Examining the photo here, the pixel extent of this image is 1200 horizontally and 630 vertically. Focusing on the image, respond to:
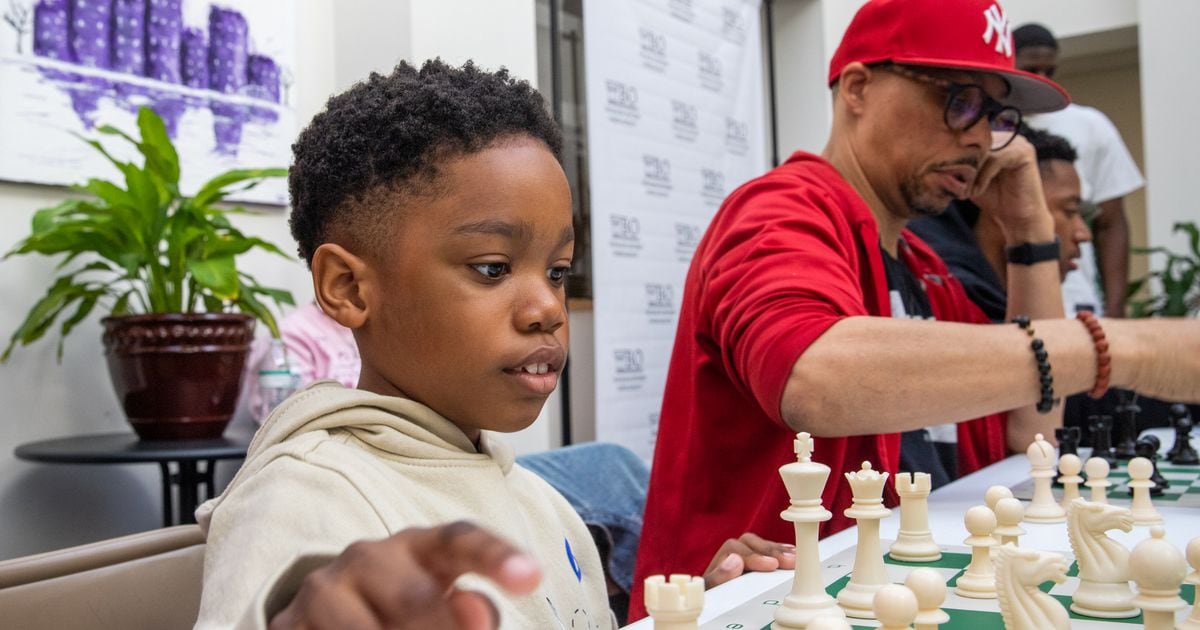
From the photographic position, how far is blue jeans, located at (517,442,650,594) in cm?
252

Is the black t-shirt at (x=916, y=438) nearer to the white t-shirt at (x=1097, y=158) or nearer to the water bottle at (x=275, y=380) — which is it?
the water bottle at (x=275, y=380)

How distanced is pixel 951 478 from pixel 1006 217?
2.42 feet

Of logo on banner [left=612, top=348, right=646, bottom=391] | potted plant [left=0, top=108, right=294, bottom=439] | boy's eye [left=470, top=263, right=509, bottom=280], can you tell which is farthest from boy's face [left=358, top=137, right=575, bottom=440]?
logo on banner [left=612, top=348, right=646, bottom=391]

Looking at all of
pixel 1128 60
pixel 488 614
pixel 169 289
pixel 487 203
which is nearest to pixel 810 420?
pixel 487 203

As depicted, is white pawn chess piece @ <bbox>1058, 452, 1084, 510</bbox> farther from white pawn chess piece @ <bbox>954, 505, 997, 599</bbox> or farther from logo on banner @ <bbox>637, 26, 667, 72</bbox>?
logo on banner @ <bbox>637, 26, 667, 72</bbox>

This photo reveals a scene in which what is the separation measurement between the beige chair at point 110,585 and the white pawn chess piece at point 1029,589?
33.5 inches

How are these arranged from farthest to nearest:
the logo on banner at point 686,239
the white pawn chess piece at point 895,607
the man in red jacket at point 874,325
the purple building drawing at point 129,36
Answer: the logo on banner at point 686,239 → the purple building drawing at point 129,36 → the man in red jacket at point 874,325 → the white pawn chess piece at point 895,607

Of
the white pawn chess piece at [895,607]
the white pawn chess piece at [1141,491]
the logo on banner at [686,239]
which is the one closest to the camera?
the white pawn chess piece at [895,607]

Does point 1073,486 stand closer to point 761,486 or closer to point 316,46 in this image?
point 761,486

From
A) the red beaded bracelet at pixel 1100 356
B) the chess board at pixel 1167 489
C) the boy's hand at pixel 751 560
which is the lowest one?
the chess board at pixel 1167 489

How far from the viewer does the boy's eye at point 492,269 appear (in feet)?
3.61

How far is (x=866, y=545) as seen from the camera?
1058 millimetres

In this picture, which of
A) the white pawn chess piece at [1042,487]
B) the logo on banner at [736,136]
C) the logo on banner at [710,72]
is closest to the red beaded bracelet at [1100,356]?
the white pawn chess piece at [1042,487]

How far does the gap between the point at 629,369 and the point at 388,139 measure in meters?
3.14
